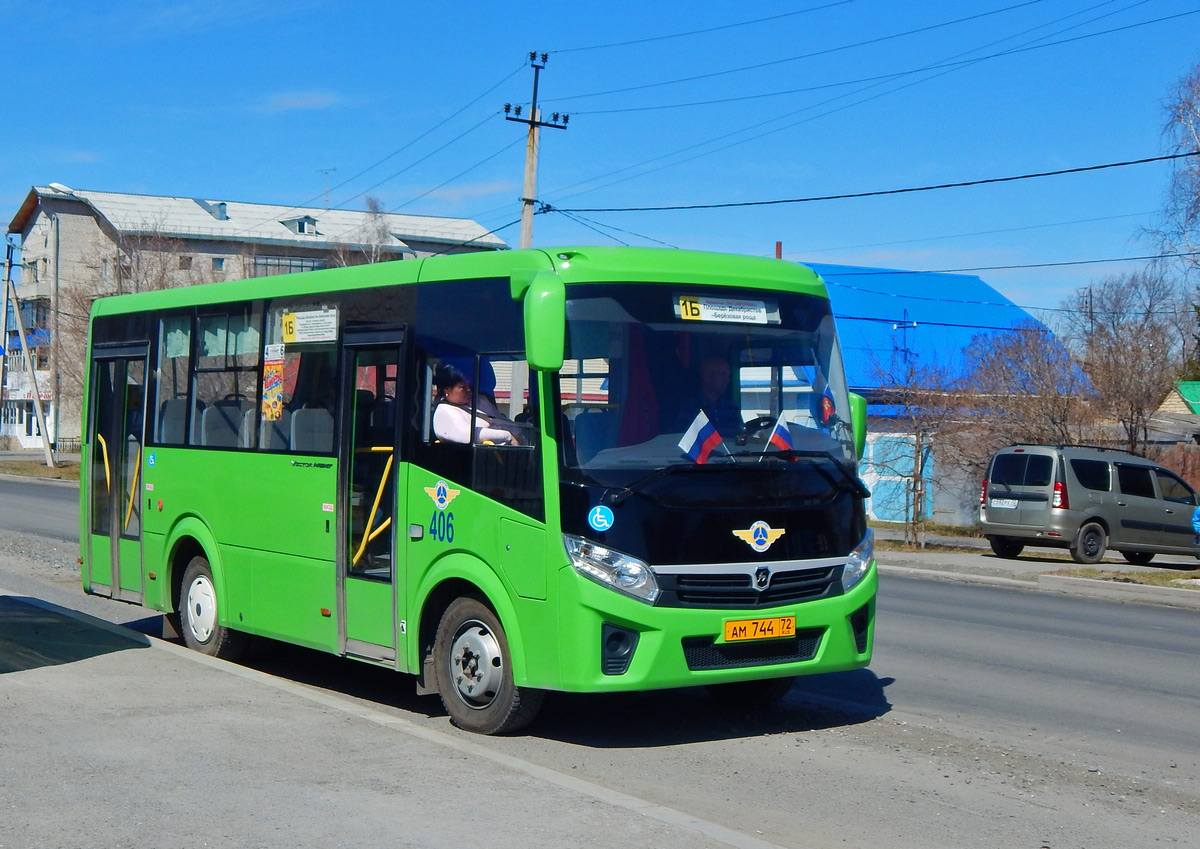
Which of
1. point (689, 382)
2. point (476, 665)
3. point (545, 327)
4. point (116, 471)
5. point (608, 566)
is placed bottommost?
point (476, 665)

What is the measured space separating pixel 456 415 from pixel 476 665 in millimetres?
1457

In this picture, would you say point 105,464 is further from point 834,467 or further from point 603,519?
point 834,467

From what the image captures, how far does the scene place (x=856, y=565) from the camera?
812 centimetres

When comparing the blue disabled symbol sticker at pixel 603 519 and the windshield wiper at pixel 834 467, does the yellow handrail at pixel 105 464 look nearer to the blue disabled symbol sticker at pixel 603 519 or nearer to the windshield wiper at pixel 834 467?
the blue disabled symbol sticker at pixel 603 519

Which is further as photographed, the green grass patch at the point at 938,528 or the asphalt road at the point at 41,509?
the green grass patch at the point at 938,528

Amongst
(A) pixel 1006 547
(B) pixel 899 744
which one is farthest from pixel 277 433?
(A) pixel 1006 547

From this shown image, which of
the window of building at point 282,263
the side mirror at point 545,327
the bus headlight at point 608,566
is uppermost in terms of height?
the window of building at point 282,263

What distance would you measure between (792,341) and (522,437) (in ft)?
5.94

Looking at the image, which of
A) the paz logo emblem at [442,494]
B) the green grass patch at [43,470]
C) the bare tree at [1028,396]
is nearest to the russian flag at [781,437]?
Answer: the paz logo emblem at [442,494]

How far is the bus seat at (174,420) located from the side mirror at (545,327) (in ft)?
15.0

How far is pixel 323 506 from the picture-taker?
9.15 meters

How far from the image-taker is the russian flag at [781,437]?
25.7ft

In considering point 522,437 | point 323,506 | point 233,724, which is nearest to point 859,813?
point 522,437

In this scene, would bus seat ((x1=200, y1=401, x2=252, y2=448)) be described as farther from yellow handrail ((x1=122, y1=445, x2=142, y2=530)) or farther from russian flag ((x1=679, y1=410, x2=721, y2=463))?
russian flag ((x1=679, y1=410, x2=721, y2=463))
